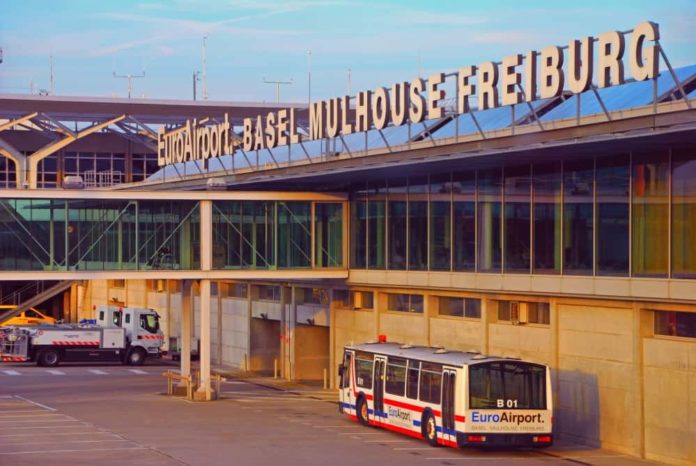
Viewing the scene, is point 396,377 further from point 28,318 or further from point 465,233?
point 28,318

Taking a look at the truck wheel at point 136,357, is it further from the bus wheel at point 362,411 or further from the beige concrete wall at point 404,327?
the bus wheel at point 362,411

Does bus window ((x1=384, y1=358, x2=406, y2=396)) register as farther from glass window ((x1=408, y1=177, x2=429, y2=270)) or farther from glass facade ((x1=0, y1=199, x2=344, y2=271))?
glass facade ((x1=0, y1=199, x2=344, y2=271))

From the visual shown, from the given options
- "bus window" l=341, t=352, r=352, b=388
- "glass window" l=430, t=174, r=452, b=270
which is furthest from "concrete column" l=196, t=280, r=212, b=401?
"glass window" l=430, t=174, r=452, b=270

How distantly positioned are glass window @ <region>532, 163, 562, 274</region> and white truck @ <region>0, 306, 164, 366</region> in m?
33.8

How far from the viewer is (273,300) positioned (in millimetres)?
59875

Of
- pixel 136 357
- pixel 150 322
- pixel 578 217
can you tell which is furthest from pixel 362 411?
pixel 150 322

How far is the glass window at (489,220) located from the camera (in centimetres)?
4116

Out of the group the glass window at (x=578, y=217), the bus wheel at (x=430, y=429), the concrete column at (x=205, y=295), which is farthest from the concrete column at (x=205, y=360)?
the glass window at (x=578, y=217)

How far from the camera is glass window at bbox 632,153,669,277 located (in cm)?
3419

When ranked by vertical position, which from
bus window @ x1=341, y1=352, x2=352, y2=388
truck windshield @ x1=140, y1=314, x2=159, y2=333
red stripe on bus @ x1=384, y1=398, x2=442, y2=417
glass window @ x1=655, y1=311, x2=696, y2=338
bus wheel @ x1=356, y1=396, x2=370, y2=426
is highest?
glass window @ x1=655, y1=311, x2=696, y2=338

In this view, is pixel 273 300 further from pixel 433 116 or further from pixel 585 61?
pixel 585 61

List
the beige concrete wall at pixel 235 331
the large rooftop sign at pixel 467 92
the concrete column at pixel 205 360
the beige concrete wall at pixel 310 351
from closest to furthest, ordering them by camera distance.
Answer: the large rooftop sign at pixel 467 92
the concrete column at pixel 205 360
the beige concrete wall at pixel 310 351
the beige concrete wall at pixel 235 331

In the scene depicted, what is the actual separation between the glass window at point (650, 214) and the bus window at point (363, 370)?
353 inches

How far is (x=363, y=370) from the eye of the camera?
4072cm
